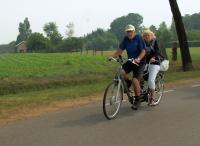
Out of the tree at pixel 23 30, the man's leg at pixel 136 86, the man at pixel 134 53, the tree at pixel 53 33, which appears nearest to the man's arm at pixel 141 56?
the man at pixel 134 53

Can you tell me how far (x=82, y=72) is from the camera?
23.9 m

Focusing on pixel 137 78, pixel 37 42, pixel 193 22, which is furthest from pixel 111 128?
pixel 193 22

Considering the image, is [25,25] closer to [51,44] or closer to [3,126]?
[51,44]

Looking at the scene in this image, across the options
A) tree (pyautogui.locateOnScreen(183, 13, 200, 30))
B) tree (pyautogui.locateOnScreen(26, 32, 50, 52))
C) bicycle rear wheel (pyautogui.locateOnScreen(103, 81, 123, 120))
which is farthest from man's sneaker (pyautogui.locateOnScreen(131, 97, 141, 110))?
tree (pyautogui.locateOnScreen(183, 13, 200, 30))

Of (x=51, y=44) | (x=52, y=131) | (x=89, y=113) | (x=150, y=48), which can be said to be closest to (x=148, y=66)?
(x=150, y=48)

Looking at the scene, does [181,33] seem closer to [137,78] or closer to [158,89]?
[158,89]

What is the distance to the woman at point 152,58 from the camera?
11.7 meters

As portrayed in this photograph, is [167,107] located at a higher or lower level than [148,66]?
lower

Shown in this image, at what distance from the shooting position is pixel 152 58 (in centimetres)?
1191

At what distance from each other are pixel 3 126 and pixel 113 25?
16208 centimetres

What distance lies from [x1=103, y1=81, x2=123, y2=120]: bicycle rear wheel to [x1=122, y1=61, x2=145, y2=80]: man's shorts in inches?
22.9

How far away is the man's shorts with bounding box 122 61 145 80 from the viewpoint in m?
11.1

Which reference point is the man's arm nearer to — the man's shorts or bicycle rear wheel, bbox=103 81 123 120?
the man's shorts

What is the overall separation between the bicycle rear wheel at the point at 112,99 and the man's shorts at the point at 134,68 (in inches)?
22.9
